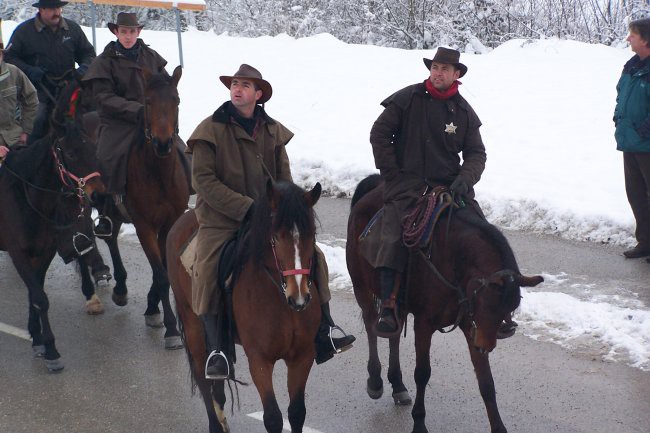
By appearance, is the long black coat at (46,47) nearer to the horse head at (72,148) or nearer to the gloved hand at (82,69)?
the gloved hand at (82,69)

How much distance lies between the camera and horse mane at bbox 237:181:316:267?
4.80m

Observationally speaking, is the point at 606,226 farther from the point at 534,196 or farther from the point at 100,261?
the point at 100,261

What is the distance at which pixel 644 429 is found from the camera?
5.93 m

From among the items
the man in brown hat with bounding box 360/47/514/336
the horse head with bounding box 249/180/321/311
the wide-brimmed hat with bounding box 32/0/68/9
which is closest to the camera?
the horse head with bounding box 249/180/321/311

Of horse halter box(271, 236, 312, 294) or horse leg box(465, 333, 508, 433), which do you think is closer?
horse halter box(271, 236, 312, 294)

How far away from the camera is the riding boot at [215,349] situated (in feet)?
17.8

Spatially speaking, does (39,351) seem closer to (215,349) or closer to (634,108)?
(215,349)

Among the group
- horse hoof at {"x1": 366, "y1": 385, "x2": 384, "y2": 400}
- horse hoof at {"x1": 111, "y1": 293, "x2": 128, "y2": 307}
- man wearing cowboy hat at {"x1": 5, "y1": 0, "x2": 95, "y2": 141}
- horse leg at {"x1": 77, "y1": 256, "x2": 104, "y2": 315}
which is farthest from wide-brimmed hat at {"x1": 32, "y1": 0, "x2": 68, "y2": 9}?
horse hoof at {"x1": 366, "y1": 385, "x2": 384, "y2": 400}

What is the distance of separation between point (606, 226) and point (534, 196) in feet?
3.97

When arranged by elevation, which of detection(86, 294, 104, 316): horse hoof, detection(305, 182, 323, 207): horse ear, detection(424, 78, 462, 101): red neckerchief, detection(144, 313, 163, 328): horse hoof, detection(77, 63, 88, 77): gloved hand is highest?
detection(424, 78, 462, 101): red neckerchief

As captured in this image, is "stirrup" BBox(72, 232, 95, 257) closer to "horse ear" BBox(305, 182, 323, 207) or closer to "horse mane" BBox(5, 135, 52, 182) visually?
"horse mane" BBox(5, 135, 52, 182)

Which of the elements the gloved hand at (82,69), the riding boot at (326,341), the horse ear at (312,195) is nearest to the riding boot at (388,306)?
the riding boot at (326,341)

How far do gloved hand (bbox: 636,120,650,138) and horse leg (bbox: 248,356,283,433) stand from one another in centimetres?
629

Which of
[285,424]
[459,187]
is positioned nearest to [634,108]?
[459,187]
